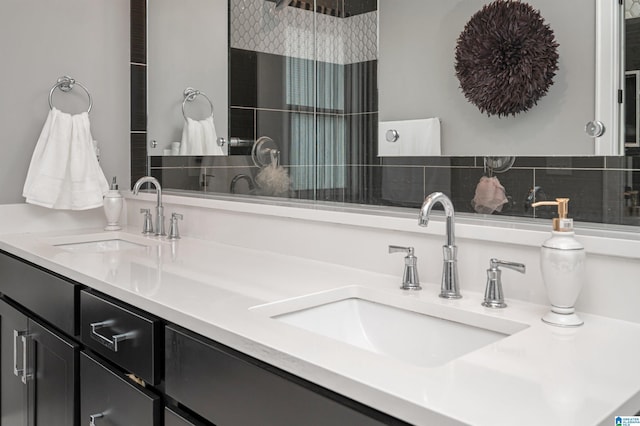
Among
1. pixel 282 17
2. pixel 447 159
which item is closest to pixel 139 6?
pixel 282 17

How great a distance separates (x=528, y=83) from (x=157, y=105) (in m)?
1.62

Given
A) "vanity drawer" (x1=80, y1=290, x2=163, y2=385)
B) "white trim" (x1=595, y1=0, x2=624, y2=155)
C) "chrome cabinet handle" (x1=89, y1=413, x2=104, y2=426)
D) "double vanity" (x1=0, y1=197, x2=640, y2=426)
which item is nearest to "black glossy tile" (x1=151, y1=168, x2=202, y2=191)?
"double vanity" (x1=0, y1=197, x2=640, y2=426)

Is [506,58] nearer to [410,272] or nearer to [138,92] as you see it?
[410,272]

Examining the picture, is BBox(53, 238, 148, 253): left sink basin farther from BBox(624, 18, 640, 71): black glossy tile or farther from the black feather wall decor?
BBox(624, 18, 640, 71): black glossy tile

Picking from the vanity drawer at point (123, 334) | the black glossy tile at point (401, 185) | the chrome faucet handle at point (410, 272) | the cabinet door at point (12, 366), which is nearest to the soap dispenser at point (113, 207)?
the cabinet door at point (12, 366)

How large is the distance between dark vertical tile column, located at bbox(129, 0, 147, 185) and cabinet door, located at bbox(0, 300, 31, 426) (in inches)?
31.4

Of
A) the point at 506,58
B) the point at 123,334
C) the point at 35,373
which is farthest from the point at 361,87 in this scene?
the point at 35,373

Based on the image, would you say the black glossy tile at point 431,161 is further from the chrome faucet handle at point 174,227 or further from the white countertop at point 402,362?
the chrome faucet handle at point 174,227

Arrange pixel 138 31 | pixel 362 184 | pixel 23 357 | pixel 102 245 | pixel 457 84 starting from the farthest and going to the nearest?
pixel 138 31, pixel 102 245, pixel 23 357, pixel 362 184, pixel 457 84

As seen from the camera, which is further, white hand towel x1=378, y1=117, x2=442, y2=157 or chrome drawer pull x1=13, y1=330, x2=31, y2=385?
chrome drawer pull x1=13, y1=330, x2=31, y2=385

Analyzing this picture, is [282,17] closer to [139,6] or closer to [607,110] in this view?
[139,6]

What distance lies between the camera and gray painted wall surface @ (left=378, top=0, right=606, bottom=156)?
117 cm

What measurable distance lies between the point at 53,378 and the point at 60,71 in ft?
4.01

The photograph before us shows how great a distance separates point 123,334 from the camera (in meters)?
1.23
